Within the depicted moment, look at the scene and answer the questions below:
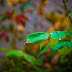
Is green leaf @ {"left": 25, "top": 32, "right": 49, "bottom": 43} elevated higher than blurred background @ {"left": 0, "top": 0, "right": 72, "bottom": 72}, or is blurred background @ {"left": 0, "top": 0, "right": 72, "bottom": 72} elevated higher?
blurred background @ {"left": 0, "top": 0, "right": 72, "bottom": 72}

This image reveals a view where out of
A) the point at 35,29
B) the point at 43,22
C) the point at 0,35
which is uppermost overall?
the point at 43,22

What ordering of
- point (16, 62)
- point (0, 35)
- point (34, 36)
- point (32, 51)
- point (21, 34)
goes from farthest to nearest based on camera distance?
point (21, 34) → point (32, 51) → point (0, 35) → point (16, 62) → point (34, 36)

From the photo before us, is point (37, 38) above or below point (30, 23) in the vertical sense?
below

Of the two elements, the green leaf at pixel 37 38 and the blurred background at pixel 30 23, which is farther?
the blurred background at pixel 30 23

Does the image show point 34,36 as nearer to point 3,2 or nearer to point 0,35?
point 0,35

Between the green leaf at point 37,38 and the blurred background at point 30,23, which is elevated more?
the blurred background at point 30,23

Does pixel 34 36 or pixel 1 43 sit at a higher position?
pixel 1 43

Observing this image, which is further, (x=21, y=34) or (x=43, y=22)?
(x=43, y=22)

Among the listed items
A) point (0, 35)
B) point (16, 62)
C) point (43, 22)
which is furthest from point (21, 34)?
point (16, 62)

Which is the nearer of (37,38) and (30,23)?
(37,38)

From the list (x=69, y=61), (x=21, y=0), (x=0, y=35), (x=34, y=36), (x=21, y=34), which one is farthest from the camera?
(x=21, y=34)

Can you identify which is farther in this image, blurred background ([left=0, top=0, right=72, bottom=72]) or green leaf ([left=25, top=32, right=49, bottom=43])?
blurred background ([left=0, top=0, right=72, bottom=72])
